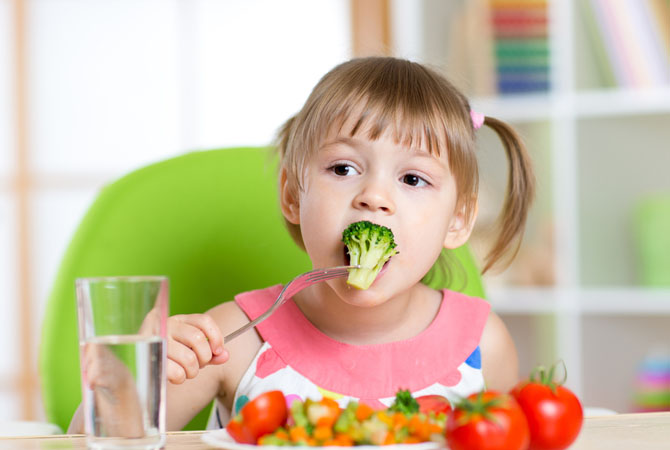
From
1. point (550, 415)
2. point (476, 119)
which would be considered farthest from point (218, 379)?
point (550, 415)

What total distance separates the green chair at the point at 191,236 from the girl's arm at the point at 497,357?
0.11 m

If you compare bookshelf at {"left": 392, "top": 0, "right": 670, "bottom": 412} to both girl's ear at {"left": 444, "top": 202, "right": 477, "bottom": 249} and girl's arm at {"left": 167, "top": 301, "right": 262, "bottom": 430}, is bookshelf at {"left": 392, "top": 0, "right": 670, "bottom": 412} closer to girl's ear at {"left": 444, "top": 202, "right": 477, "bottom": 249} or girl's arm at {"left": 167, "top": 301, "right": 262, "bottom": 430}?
girl's ear at {"left": 444, "top": 202, "right": 477, "bottom": 249}

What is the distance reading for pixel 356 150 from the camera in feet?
3.54

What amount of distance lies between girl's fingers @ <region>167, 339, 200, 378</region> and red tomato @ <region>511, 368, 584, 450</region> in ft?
1.24

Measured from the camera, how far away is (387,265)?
1.05 meters

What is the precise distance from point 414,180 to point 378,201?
107 millimetres

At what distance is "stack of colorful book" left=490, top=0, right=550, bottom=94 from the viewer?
2576 millimetres

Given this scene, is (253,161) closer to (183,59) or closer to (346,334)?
(346,334)

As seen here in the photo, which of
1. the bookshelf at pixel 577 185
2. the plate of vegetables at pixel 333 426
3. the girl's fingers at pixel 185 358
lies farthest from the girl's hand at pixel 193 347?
the bookshelf at pixel 577 185

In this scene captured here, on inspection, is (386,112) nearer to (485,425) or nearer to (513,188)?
(513,188)

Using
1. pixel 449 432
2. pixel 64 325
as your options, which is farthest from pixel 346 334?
pixel 449 432

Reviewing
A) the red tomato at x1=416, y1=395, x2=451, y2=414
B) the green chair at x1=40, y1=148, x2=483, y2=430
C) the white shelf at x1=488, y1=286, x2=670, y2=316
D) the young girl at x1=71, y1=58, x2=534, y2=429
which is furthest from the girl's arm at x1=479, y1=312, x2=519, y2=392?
the white shelf at x1=488, y1=286, x2=670, y2=316

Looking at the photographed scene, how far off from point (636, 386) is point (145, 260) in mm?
1870

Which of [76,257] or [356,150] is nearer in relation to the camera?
[356,150]
